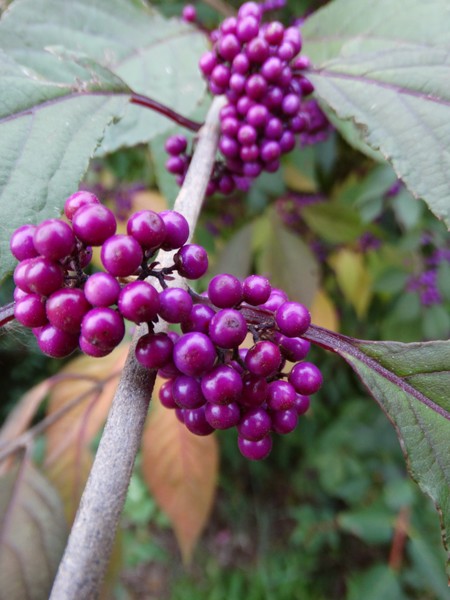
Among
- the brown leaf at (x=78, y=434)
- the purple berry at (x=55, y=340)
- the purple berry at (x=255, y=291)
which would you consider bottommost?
the brown leaf at (x=78, y=434)

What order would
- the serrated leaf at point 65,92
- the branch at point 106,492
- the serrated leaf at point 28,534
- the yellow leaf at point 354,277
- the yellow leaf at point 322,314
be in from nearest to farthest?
the branch at point 106,492 < the serrated leaf at point 65,92 < the serrated leaf at point 28,534 < the yellow leaf at point 322,314 < the yellow leaf at point 354,277

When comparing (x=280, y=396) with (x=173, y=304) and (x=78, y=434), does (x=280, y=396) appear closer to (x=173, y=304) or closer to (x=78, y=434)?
(x=173, y=304)

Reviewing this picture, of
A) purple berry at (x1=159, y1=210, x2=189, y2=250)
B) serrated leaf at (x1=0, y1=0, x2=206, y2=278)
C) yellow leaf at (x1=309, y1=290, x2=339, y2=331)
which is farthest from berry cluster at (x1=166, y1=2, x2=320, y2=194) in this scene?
yellow leaf at (x1=309, y1=290, x2=339, y2=331)

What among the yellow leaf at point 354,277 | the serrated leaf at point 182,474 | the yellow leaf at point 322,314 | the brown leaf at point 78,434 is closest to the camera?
the brown leaf at point 78,434

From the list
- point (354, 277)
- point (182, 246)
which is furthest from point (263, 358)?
point (354, 277)

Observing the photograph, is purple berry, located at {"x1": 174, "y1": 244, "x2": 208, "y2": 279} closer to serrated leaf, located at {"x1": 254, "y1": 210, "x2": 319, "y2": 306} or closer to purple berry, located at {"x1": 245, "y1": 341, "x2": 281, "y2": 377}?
purple berry, located at {"x1": 245, "y1": 341, "x2": 281, "y2": 377}

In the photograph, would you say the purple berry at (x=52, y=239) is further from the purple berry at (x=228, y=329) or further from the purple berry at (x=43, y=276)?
the purple berry at (x=228, y=329)

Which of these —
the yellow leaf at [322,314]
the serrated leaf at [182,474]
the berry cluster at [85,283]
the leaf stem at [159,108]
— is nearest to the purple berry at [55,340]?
the berry cluster at [85,283]
